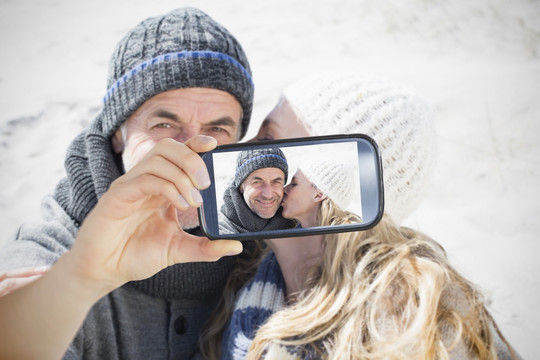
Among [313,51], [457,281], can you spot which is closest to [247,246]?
[457,281]

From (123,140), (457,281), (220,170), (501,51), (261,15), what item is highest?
(261,15)

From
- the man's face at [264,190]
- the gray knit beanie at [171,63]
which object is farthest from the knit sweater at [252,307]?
the gray knit beanie at [171,63]

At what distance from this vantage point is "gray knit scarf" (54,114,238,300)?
1.91 m

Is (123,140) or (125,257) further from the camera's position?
(123,140)

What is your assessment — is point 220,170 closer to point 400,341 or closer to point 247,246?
point 400,341

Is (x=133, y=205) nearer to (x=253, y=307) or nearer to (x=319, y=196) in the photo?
(x=319, y=196)

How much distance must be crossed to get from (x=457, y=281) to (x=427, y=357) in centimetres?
38

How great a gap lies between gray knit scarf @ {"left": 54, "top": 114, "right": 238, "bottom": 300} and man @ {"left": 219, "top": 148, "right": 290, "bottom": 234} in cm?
78

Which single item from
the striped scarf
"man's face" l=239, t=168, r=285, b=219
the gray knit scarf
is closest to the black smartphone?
"man's face" l=239, t=168, r=285, b=219

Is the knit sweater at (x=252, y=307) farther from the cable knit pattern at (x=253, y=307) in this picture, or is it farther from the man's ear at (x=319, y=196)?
the man's ear at (x=319, y=196)

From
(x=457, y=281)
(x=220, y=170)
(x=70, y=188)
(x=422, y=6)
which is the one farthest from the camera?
(x=422, y=6)

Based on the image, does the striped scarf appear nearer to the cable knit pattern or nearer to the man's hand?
the cable knit pattern

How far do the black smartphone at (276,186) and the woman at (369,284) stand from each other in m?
0.39

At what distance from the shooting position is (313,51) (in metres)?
4.02
